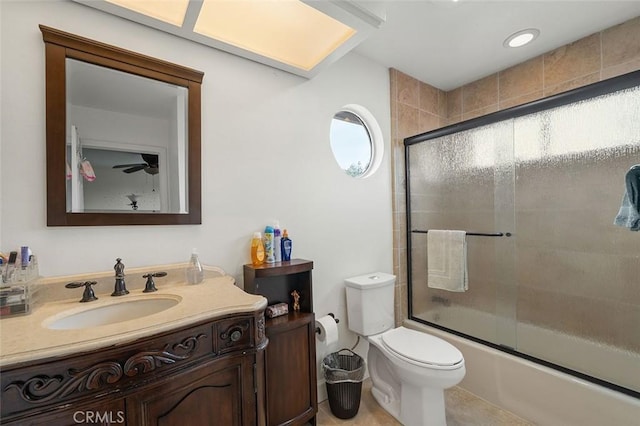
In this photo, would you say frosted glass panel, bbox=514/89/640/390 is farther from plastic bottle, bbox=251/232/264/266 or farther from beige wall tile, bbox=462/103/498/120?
plastic bottle, bbox=251/232/264/266

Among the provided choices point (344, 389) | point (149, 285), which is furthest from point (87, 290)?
point (344, 389)

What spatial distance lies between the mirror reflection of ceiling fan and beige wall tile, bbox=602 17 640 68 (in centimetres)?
293

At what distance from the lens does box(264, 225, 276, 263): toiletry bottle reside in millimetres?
1567

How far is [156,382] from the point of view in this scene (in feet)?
2.58

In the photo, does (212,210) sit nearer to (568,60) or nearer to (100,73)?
(100,73)

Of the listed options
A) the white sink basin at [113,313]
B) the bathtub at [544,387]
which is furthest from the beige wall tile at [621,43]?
the white sink basin at [113,313]

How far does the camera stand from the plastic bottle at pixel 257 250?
5.06ft

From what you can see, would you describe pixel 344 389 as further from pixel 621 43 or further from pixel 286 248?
pixel 621 43

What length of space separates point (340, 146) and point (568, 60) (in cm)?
179

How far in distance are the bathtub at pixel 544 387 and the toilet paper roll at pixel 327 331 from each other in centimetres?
100

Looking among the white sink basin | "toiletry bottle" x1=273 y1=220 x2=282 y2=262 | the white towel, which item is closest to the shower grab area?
the white towel

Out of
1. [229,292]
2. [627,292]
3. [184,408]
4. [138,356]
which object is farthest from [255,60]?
[627,292]

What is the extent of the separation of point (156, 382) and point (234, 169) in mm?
1062

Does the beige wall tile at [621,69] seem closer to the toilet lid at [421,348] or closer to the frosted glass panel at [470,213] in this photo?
the frosted glass panel at [470,213]
